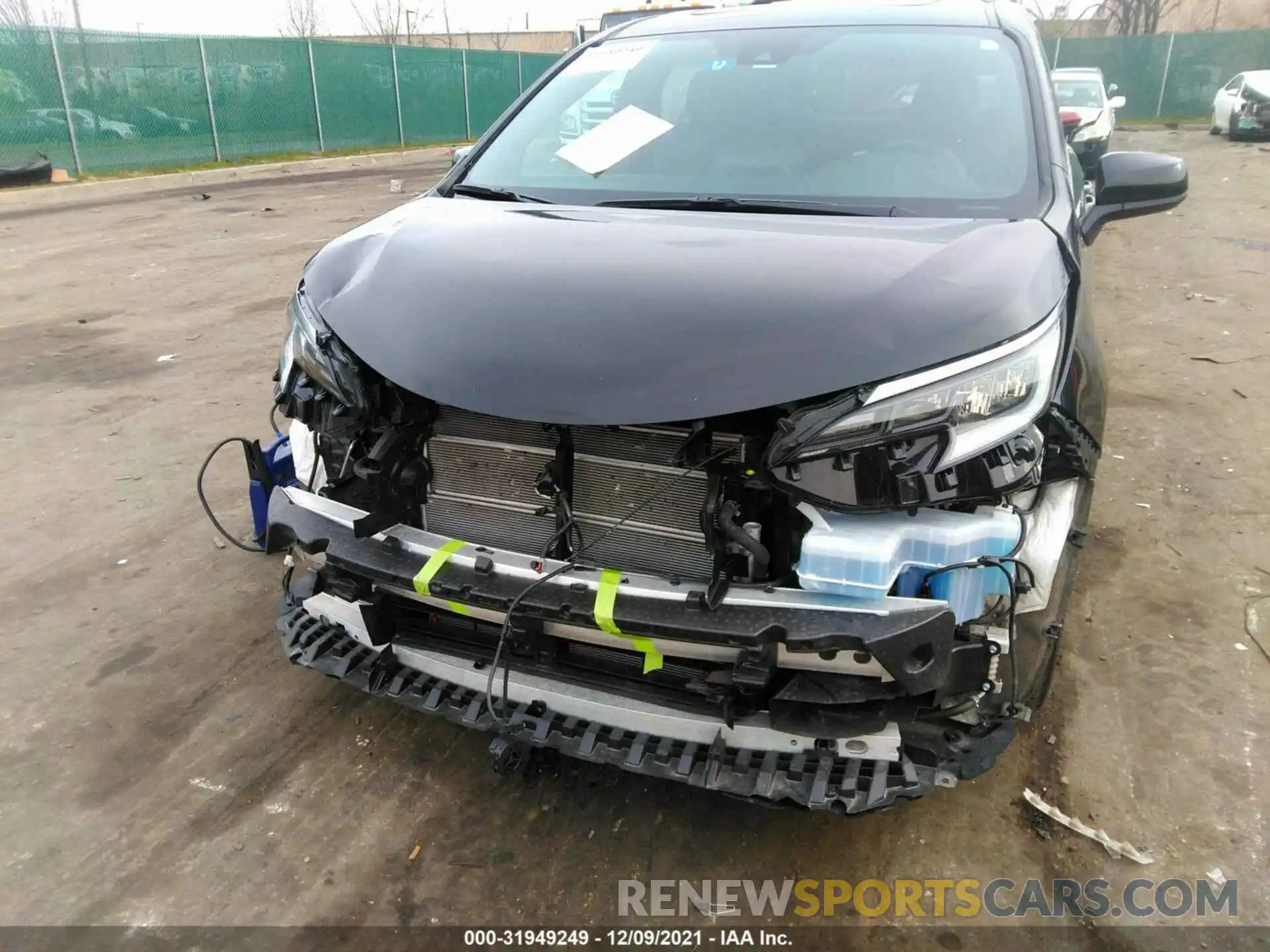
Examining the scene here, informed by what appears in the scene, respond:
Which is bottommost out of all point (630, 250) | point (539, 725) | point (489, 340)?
point (539, 725)

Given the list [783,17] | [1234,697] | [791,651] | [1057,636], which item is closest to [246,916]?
[791,651]

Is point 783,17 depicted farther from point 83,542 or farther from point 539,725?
point 83,542

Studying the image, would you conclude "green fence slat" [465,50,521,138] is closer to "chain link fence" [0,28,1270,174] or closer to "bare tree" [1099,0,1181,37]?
"chain link fence" [0,28,1270,174]

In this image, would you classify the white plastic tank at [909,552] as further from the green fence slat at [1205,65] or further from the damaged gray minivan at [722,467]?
the green fence slat at [1205,65]

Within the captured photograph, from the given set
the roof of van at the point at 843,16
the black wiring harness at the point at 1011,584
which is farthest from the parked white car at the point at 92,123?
the black wiring harness at the point at 1011,584

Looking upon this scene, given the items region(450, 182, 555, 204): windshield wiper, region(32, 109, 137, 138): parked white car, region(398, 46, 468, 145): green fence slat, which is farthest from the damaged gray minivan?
region(398, 46, 468, 145): green fence slat

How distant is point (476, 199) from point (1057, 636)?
218cm

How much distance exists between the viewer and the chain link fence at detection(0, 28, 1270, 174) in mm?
15961

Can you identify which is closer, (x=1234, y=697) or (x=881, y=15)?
(x=1234, y=697)

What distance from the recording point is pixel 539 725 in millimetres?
2178

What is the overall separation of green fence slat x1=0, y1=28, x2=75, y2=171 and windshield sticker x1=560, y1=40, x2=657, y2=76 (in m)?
15.7

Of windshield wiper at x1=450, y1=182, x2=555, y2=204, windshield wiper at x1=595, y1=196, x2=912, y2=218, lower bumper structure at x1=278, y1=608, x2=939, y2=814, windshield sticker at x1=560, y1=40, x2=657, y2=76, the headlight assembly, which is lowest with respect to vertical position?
lower bumper structure at x1=278, y1=608, x2=939, y2=814

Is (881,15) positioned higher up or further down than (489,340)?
higher up

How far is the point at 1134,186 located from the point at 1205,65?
1248 inches
